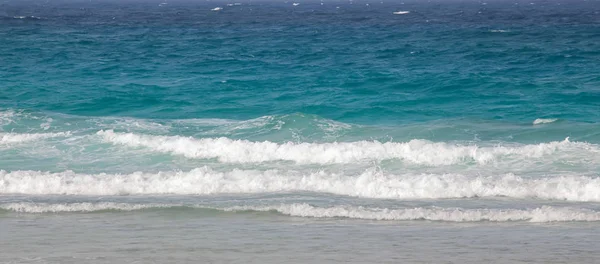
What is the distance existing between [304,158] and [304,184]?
259cm

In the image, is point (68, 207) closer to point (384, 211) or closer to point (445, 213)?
point (384, 211)

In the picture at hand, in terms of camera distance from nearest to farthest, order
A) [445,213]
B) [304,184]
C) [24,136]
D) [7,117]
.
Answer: [445,213] < [304,184] < [24,136] < [7,117]

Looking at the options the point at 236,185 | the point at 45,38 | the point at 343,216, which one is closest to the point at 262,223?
the point at 343,216

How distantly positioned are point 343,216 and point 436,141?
7.14 metres

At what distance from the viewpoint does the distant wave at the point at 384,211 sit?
10961 mm

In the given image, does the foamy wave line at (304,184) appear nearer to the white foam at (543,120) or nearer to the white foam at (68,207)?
the white foam at (68,207)

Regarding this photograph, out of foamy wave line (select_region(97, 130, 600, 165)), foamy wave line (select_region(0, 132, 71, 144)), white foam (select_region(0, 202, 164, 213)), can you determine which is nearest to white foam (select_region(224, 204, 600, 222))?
white foam (select_region(0, 202, 164, 213))

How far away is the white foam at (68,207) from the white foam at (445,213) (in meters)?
1.76

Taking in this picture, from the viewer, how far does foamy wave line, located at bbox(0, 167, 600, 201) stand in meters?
12.7

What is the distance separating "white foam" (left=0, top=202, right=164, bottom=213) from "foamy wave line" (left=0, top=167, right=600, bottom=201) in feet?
4.47

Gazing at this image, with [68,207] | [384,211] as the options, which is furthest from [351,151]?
[68,207]

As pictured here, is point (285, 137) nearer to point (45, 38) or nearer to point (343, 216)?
point (343, 216)

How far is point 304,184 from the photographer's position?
1356cm

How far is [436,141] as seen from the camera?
58.4 feet
